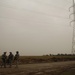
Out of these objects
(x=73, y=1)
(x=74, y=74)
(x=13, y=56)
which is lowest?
(x=74, y=74)

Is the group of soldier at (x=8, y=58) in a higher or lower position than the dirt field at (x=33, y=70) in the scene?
higher

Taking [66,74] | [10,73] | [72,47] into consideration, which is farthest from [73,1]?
Answer: [10,73]

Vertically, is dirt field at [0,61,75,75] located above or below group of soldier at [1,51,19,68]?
below

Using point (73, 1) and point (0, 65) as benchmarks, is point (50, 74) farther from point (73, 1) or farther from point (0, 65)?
point (73, 1)

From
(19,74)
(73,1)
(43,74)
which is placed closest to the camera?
(19,74)

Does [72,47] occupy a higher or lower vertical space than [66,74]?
higher

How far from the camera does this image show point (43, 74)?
27.3m

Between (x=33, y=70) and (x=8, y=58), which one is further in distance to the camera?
(x=8, y=58)

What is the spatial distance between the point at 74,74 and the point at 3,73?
353 inches

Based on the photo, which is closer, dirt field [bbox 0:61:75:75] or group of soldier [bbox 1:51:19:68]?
dirt field [bbox 0:61:75:75]

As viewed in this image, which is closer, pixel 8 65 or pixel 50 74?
pixel 50 74

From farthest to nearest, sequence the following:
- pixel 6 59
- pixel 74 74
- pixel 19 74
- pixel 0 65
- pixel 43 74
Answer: pixel 0 65 < pixel 6 59 < pixel 74 74 < pixel 43 74 < pixel 19 74

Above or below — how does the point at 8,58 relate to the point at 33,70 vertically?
above

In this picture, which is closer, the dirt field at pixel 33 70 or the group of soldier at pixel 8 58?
the dirt field at pixel 33 70
